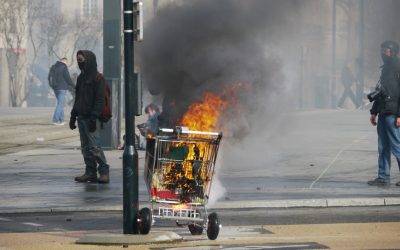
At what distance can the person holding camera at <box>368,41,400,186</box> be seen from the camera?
1697cm

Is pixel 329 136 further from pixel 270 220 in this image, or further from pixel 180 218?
pixel 180 218

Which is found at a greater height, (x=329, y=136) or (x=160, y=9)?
(x=160, y=9)

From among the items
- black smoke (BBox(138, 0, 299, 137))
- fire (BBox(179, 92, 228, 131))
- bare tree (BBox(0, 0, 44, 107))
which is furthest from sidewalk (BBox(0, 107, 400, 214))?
bare tree (BBox(0, 0, 44, 107))

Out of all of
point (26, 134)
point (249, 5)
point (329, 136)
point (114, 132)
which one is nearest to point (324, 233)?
point (249, 5)

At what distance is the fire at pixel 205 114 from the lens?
45.8ft

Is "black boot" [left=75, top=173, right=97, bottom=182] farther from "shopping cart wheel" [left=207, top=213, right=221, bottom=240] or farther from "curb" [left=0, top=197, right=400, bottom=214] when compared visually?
"shopping cart wheel" [left=207, top=213, right=221, bottom=240]

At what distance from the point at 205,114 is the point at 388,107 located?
3709 mm

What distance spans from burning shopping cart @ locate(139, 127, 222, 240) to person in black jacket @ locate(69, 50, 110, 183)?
5530 mm

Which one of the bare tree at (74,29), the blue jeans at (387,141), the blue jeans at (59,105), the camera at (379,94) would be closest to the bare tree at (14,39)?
the bare tree at (74,29)

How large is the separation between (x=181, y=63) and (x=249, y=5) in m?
2.07

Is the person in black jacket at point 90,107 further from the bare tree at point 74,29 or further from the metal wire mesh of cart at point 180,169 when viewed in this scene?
the bare tree at point 74,29

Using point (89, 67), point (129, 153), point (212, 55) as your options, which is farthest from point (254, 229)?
point (89, 67)

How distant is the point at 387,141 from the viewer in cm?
1728

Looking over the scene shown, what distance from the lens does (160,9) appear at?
17844mm
